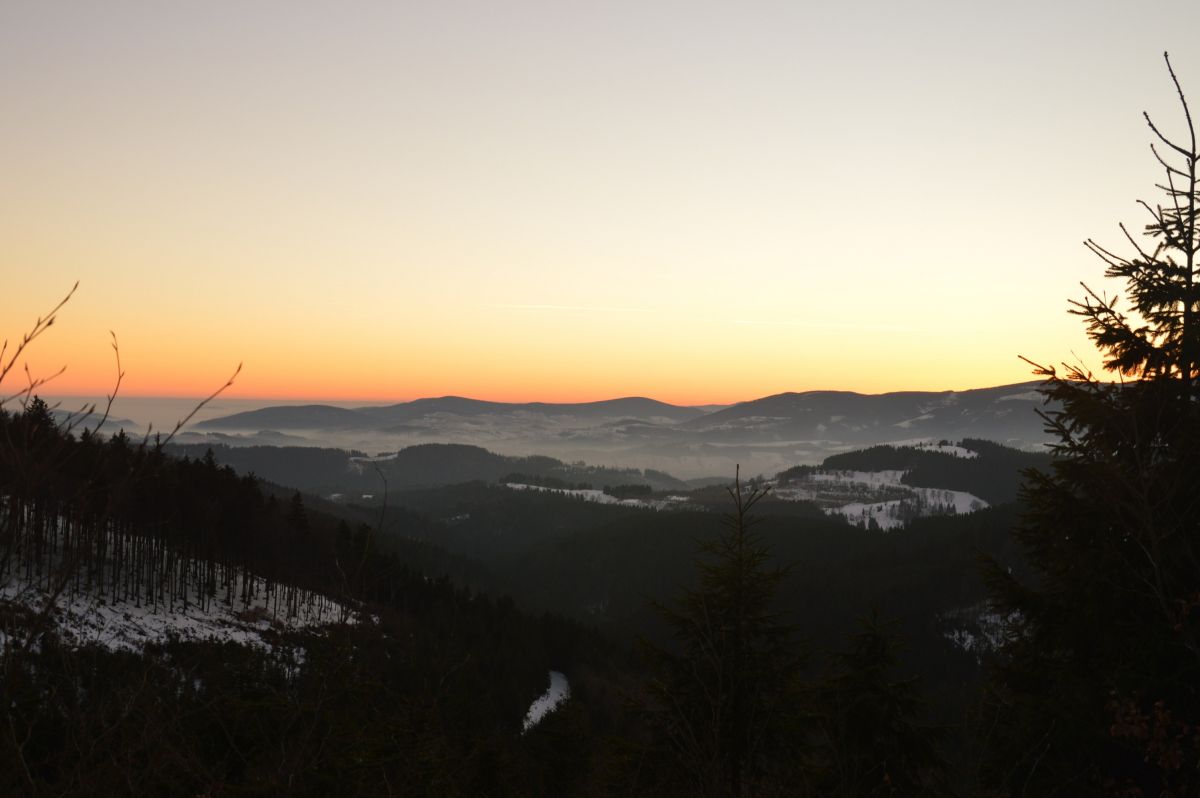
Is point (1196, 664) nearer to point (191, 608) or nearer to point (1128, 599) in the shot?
point (1128, 599)

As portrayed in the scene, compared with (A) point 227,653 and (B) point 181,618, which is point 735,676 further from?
(B) point 181,618

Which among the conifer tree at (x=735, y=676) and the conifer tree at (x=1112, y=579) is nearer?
the conifer tree at (x=1112, y=579)

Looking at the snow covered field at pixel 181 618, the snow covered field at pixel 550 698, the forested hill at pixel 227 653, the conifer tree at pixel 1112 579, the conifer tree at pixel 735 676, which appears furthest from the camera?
the snow covered field at pixel 550 698

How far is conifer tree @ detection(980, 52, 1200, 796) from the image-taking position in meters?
8.58

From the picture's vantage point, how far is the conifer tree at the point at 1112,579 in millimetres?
8578

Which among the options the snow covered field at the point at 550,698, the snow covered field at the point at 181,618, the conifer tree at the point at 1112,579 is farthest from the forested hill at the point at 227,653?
the conifer tree at the point at 1112,579

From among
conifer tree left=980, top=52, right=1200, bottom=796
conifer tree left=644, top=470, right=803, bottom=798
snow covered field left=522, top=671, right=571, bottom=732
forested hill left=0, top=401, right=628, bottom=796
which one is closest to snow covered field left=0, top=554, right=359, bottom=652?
forested hill left=0, top=401, right=628, bottom=796

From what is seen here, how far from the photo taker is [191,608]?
6303 cm

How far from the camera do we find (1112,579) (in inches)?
371

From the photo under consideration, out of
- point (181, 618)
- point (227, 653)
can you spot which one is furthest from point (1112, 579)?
point (181, 618)

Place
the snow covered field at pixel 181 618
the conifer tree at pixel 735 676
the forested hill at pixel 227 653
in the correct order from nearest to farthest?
the forested hill at pixel 227 653 < the conifer tree at pixel 735 676 < the snow covered field at pixel 181 618

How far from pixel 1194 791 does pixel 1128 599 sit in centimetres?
242

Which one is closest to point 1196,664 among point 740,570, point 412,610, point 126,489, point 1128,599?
point 1128,599

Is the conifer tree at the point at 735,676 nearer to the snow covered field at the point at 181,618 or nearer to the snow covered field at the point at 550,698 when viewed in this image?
the snow covered field at the point at 181,618
